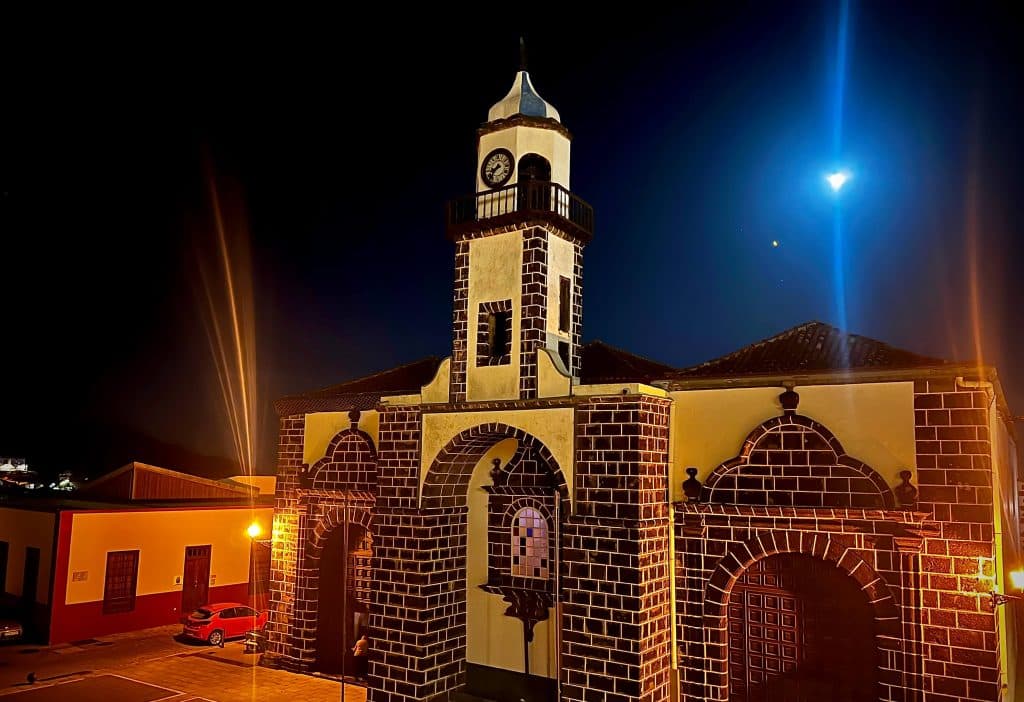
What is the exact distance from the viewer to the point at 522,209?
12.5 metres

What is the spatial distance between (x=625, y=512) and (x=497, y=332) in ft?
13.0

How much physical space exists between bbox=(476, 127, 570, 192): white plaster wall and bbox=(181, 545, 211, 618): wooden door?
12714mm

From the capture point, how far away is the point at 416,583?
12.6m

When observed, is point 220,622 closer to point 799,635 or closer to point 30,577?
point 30,577

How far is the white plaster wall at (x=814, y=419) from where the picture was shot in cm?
1012

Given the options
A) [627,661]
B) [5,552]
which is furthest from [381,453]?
[5,552]

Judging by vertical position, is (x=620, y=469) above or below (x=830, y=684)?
above

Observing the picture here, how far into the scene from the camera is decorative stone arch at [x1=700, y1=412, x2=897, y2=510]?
33.6 feet

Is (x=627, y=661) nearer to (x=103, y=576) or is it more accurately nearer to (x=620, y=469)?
(x=620, y=469)

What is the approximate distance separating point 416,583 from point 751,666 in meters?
5.53

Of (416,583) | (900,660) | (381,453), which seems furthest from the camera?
(381,453)

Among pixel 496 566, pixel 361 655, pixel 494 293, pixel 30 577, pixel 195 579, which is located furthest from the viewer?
pixel 195 579

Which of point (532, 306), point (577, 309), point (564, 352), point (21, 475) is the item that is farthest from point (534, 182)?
point (21, 475)

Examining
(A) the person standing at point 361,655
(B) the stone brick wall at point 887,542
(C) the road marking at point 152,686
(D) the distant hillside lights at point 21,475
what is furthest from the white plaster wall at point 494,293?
(D) the distant hillside lights at point 21,475
